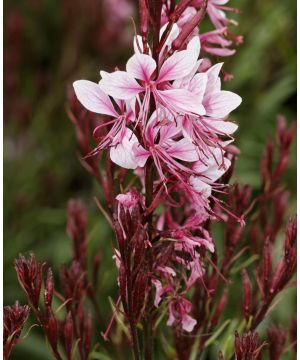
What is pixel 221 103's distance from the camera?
43.3 inches

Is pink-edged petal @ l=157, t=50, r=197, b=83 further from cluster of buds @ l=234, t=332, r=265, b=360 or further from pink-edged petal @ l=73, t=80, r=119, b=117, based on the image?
cluster of buds @ l=234, t=332, r=265, b=360

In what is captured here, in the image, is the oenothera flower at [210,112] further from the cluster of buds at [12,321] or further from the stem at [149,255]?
the cluster of buds at [12,321]

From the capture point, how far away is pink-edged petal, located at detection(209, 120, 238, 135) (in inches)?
43.5

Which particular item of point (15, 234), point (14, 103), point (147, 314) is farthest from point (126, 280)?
point (14, 103)

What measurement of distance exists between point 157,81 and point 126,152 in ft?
0.39

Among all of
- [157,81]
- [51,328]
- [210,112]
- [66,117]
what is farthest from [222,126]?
[66,117]

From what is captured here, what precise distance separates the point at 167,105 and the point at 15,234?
5.44 feet

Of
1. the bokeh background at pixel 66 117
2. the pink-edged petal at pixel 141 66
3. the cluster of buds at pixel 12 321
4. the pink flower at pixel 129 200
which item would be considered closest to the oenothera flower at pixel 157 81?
the pink-edged petal at pixel 141 66

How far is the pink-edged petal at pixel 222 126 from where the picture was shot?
3.63 ft

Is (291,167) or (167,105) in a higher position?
(167,105)

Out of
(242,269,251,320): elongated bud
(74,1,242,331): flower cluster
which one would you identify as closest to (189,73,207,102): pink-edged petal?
(74,1,242,331): flower cluster

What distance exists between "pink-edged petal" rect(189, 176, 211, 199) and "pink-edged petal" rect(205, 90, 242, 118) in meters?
0.11

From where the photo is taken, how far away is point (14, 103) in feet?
9.82

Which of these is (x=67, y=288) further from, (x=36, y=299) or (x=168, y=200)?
(x=168, y=200)
